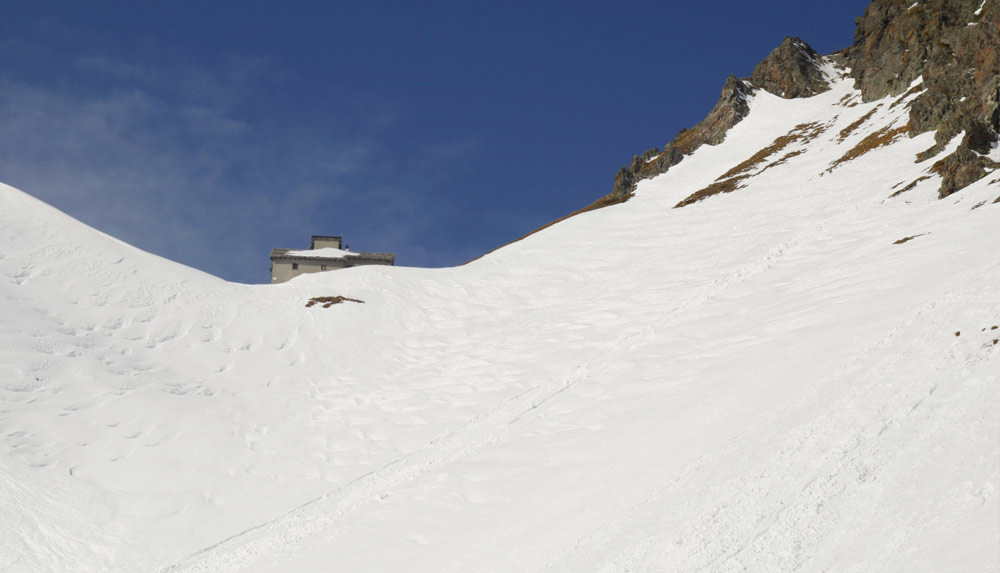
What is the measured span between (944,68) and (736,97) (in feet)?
114

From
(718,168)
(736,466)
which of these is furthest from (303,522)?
(718,168)

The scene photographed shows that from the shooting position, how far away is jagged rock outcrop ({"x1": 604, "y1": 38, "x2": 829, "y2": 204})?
2795 inches

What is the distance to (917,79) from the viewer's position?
5775cm

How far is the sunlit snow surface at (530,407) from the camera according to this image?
1098 centimetres

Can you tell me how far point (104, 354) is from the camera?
23.7 metres

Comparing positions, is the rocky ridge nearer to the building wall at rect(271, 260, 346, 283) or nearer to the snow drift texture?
the snow drift texture

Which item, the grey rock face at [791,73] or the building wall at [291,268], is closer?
the building wall at [291,268]

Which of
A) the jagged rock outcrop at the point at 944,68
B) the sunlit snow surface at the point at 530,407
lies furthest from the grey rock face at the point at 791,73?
the sunlit snow surface at the point at 530,407

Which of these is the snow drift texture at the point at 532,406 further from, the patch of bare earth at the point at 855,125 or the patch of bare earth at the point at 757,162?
the patch of bare earth at the point at 855,125

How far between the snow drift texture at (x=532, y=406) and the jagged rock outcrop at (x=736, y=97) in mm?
34383

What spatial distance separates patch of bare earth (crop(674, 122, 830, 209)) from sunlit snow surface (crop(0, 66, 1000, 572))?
14986mm

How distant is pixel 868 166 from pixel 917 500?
3554 cm

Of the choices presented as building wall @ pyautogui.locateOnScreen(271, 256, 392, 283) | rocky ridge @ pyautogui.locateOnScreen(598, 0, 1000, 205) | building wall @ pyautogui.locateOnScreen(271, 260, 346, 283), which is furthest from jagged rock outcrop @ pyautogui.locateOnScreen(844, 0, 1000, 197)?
building wall @ pyautogui.locateOnScreen(271, 260, 346, 283)

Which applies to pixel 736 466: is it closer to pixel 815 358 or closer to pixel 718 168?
pixel 815 358
